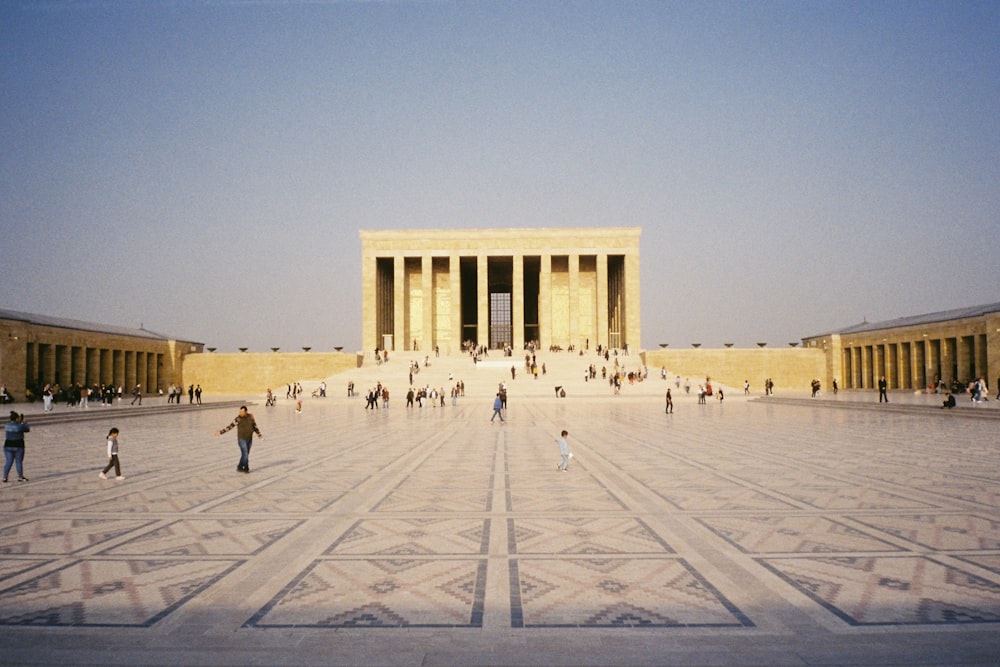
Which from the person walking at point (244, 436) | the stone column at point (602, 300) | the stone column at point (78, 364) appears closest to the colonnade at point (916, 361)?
the stone column at point (602, 300)

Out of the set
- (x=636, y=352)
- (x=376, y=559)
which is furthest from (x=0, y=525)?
(x=636, y=352)

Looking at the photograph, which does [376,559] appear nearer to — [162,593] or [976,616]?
[162,593]

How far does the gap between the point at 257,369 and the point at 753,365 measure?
35.7 meters

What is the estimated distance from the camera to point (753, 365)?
164 ft

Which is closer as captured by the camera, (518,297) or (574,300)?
(518,297)

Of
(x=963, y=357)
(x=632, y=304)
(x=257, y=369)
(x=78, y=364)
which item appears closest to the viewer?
(x=963, y=357)

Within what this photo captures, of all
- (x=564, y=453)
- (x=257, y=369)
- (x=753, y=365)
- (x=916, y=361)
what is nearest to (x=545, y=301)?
(x=753, y=365)

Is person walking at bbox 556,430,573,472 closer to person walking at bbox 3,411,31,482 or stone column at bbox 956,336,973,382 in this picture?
A: person walking at bbox 3,411,31,482

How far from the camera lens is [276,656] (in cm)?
367

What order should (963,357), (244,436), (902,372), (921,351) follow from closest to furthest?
(244,436) → (963,357) → (921,351) → (902,372)

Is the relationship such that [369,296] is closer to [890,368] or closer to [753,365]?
[753,365]

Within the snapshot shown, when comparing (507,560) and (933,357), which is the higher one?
(933,357)

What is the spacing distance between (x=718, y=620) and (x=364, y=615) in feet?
6.86

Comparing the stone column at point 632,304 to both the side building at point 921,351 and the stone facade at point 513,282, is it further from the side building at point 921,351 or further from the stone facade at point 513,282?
the side building at point 921,351
